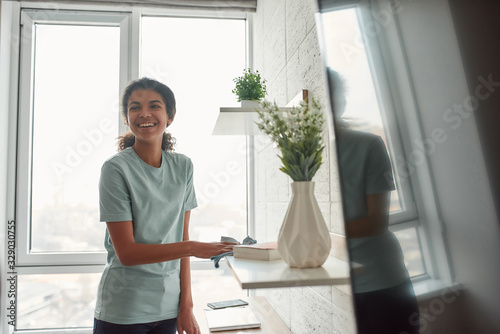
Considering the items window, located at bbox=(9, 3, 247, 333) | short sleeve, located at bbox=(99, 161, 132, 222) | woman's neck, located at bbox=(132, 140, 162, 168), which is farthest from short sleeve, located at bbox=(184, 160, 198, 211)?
window, located at bbox=(9, 3, 247, 333)

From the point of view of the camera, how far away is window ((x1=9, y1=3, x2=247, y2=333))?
7.39ft

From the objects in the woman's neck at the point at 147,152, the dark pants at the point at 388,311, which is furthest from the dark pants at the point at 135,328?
the dark pants at the point at 388,311

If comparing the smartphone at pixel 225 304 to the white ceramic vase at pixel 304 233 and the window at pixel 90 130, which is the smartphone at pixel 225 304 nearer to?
the window at pixel 90 130

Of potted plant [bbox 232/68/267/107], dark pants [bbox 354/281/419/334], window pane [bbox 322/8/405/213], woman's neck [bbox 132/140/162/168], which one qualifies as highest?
potted plant [bbox 232/68/267/107]

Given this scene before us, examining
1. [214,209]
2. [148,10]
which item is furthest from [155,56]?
[214,209]

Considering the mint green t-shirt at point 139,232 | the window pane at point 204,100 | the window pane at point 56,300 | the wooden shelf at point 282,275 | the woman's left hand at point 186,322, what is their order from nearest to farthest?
the wooden shelf at point 282,275
the mint green t-shirt at point 139,232
the woman's left hand at point 186,322
the window pane at point 56,300
the window pane at point 204,100

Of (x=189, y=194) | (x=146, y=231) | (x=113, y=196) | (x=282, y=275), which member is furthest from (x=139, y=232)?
(x=282, y=275)

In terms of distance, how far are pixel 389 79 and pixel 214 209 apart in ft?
7.43

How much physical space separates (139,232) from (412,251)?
3.70 feet

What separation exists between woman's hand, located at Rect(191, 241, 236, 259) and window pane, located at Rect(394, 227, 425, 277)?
0.89m

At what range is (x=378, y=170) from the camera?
0.66 feet

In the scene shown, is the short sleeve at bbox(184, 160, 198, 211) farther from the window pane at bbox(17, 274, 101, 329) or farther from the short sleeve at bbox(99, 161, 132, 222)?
the window pane at bbox(17, 274, 101, 329)

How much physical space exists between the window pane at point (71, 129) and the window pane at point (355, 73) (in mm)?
2327

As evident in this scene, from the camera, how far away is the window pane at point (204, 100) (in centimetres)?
240
